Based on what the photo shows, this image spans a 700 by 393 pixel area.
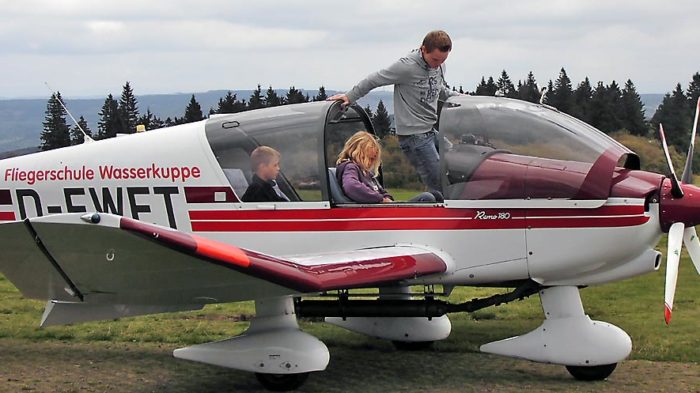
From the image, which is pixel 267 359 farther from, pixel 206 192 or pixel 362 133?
pixel 362 133

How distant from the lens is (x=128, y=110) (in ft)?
72.1

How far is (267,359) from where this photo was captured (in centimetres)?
659

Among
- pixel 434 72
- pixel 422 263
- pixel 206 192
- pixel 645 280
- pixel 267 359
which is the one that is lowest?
pixel 645 280

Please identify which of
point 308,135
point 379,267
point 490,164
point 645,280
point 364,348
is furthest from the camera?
point 645,280

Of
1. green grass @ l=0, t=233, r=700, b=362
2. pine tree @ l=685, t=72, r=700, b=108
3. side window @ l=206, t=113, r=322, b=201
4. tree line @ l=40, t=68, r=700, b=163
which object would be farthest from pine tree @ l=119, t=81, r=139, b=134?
pine tree @ l=685, t=72, r=700, b=108

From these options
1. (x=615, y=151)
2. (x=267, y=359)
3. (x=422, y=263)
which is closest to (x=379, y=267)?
(x=422, y=263)

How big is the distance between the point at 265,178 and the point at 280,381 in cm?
167

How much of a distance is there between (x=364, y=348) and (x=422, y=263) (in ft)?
6.35

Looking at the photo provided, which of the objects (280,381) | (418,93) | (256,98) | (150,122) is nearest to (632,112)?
(256,98)

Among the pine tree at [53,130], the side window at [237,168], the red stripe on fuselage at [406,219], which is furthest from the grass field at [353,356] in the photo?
the pine tree at [53,130]

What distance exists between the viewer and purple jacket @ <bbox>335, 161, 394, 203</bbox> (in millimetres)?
7270

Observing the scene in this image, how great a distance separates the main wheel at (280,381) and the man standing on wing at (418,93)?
75.1 inches

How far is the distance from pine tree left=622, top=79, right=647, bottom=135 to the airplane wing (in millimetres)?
18335

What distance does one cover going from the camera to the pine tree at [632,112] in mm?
24147
